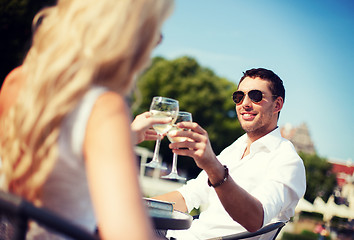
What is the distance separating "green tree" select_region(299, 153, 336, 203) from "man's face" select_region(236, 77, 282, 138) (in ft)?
162

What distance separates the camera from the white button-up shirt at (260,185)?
8.35ft

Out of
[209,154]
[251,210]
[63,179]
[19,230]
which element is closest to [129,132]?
[63,179]

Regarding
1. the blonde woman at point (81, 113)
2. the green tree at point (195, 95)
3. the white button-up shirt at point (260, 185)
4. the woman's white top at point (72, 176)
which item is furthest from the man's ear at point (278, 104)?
the green tree at point (195, 95)

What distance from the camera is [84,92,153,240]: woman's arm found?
98 centimetres

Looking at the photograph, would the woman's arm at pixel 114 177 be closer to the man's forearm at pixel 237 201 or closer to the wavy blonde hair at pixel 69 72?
the wavy blonde hair at pixel 69 72

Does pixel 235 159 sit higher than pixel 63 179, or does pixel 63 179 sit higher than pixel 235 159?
pixel 63 179

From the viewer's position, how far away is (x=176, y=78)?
36906mm

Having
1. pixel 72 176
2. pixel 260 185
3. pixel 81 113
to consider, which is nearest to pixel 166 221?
pixel 260 185

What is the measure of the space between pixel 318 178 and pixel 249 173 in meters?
50.9

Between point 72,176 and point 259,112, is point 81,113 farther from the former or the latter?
point 259,112

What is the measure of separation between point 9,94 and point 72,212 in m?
0.63

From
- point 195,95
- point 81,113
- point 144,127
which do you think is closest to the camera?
point 81,113

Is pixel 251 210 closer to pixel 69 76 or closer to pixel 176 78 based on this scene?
pixel 69 76

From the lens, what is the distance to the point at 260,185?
268cm
